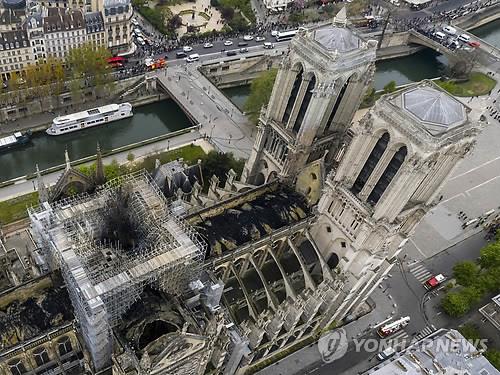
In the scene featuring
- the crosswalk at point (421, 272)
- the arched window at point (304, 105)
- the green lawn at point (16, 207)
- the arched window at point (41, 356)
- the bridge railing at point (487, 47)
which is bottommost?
the arched window at point (41, 356)

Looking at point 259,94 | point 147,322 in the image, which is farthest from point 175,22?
point 147,322

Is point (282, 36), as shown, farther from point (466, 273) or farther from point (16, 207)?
point (16, 207)

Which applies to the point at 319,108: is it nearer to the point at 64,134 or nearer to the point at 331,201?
the point at 331,201

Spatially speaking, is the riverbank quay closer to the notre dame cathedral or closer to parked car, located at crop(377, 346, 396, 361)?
the notre dame cathedral

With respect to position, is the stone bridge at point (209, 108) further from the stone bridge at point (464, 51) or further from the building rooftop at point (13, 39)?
the stone bridge at point (464, 51)

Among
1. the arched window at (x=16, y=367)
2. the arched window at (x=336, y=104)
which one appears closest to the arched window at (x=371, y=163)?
the arched window at (x=336, y=104)

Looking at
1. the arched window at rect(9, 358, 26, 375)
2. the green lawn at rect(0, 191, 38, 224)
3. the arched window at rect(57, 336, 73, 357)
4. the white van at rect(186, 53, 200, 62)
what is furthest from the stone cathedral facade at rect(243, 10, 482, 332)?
the white van at rect(186, 53, 200, 62)

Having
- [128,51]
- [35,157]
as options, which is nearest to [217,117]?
[128,51]
